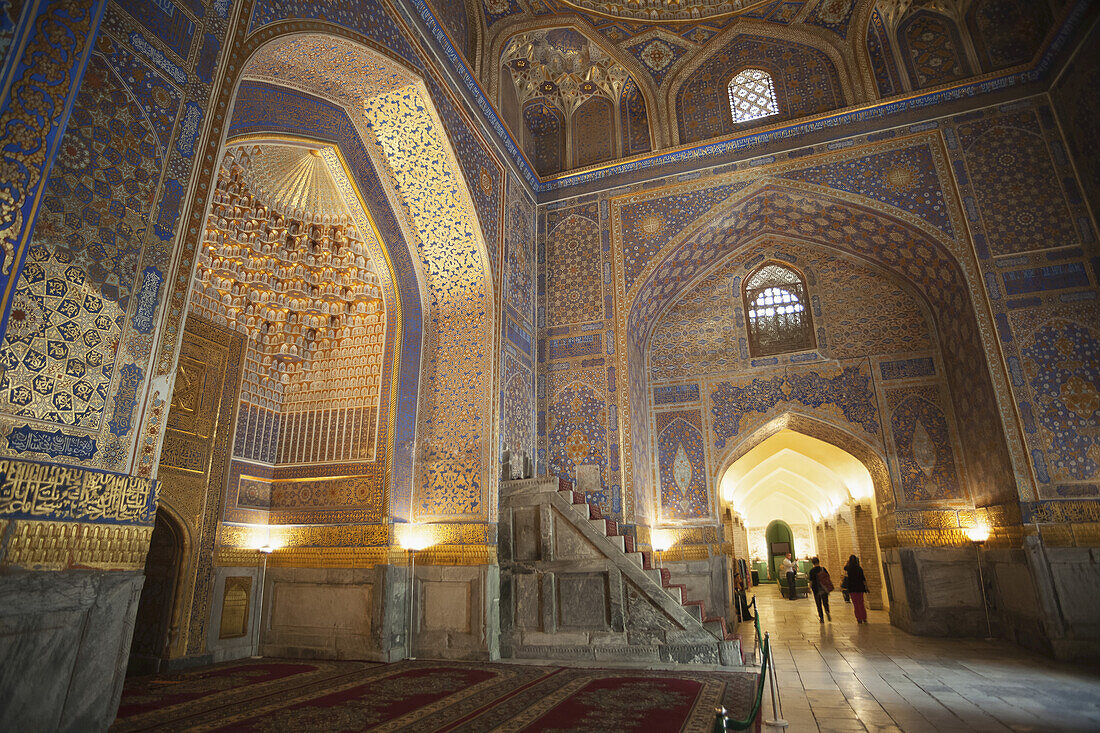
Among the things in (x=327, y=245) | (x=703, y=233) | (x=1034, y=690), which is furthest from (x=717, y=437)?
(x=327, y=245)

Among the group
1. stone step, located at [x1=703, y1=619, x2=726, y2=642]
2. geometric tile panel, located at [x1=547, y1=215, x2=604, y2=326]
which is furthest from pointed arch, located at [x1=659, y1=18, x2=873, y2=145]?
stone step, located at [x1=703, y1=619, x2=726, y2=642]

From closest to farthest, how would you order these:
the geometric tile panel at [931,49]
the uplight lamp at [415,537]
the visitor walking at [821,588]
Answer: the uplight lamp at [415,537] < the geometric tile panel at [931,49] < the visitor walking at [821,588]

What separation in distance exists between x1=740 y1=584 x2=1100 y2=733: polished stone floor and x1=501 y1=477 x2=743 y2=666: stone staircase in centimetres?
96

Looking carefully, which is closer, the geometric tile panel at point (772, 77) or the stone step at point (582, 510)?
the stone step at point (582, 510)

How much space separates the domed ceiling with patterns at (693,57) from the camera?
7.98 meters

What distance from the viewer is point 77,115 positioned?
2.85 metres

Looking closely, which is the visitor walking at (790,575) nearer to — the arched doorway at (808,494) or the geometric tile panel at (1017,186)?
the arched doorway at (808,494)

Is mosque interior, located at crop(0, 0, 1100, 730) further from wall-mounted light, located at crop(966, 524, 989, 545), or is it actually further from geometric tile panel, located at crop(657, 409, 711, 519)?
wall-mounted light, located at crop(966, 524, 989, 545)

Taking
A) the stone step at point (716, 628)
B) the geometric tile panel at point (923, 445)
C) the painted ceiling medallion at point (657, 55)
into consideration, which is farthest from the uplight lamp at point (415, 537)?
the painted ceiling medallion at point (657, 55)

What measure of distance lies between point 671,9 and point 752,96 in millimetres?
1689

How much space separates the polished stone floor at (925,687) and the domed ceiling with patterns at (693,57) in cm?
663

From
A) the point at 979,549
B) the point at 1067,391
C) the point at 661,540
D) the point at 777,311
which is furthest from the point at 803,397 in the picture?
the point at 1067,391

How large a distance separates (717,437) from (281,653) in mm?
6185

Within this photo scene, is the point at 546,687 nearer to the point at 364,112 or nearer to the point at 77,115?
the point at 77,115
